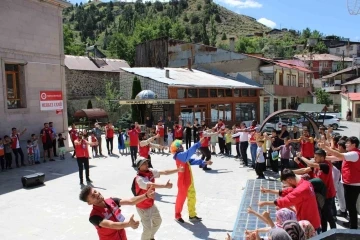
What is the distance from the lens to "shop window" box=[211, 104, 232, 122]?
27.1m

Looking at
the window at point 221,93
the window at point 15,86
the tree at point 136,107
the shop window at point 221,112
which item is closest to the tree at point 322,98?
the shop window at point 221,112

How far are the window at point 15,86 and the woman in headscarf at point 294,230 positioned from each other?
14164 mm

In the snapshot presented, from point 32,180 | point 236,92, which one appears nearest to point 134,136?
point 32,180

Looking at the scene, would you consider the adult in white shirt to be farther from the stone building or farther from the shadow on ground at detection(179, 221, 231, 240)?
the stone building

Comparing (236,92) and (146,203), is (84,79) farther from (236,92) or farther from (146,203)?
(146,203)

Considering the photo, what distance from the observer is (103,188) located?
10547 mm

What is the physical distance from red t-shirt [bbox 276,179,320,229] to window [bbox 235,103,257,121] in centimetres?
2518

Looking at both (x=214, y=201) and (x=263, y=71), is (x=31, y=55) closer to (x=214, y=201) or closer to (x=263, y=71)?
(x=214, y=201)

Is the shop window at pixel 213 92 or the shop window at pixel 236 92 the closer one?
the shop window at pixel 213 92

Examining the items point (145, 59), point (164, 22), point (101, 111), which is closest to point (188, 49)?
point (145, 59)

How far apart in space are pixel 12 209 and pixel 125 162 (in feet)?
21.6

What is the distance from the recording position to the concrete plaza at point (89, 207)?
7004 millimetres

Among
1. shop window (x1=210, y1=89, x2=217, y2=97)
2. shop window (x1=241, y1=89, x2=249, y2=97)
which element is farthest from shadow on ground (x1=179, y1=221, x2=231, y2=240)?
shop window (x1=241, y1=89, x2=249, y2=97)

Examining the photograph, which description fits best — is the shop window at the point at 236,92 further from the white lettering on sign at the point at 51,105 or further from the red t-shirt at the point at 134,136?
the red t-shirt at the point at 134,136
